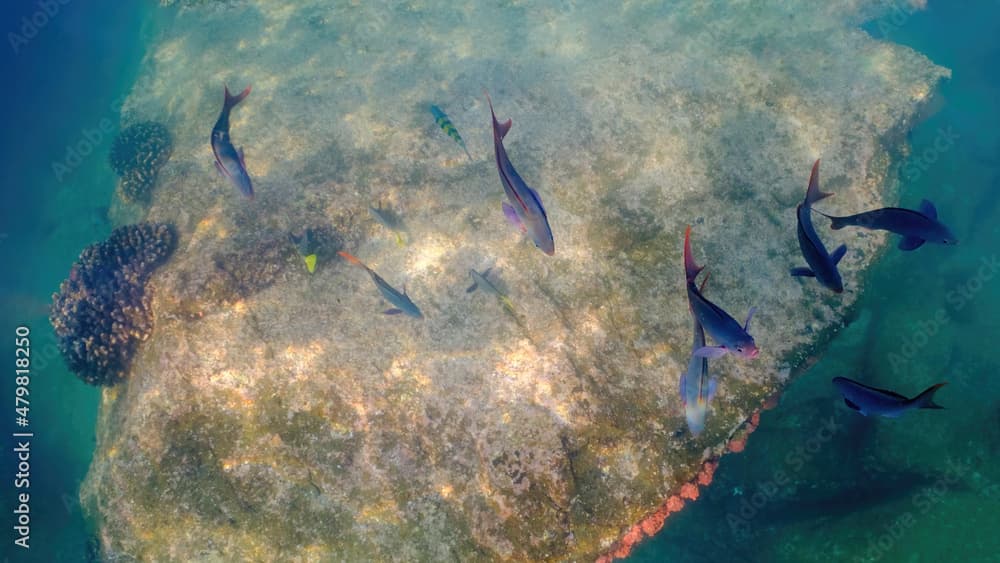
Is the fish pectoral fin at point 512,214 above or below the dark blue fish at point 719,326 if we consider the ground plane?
above

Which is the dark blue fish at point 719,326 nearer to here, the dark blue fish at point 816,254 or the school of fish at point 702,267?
the school of fish at point 702,267

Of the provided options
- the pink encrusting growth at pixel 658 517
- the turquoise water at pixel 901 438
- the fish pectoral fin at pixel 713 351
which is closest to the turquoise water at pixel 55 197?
the turquoise water at pixel 901 438

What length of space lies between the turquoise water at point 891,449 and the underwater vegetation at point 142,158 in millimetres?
9249

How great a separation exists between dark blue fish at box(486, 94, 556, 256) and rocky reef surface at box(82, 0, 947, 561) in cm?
203

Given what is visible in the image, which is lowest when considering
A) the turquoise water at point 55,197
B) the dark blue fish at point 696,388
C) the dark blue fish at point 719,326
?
the turquoise water at point 55,197

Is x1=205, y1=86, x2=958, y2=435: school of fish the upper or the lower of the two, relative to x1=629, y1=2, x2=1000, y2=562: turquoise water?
upper

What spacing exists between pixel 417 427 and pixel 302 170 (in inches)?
154

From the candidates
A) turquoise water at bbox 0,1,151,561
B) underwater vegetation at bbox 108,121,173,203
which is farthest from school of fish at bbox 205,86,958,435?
turquoise water at bbox 0,1,151,561

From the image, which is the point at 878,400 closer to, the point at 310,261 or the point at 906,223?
the point at 906,223

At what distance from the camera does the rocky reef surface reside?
148 inches

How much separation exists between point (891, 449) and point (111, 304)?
27.4ft

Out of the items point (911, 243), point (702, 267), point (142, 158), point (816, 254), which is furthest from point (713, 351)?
point (142, 158)

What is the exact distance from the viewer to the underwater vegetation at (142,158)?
25.4ft

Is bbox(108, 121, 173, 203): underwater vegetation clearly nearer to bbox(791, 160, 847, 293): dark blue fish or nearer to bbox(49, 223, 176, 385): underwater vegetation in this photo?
bbox(49, 223, 176, 385): underwater vegetation
